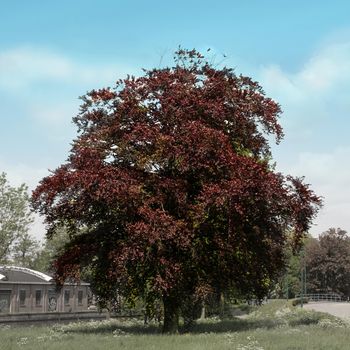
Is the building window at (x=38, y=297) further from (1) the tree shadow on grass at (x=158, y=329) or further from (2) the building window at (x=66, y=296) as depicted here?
(1) the tree shadow on grass at (x=158, y=329)

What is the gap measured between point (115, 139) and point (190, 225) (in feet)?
14.6

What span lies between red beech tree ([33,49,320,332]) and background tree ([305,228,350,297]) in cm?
8100

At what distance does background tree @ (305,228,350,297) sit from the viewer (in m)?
101

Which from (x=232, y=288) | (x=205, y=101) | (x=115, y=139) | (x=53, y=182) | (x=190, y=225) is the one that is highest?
(x=205, y=101)

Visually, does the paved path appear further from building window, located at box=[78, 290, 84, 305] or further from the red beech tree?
building window, located at box=[78, 290, 84, 305]

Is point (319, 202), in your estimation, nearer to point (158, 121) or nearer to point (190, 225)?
point (190, 225)

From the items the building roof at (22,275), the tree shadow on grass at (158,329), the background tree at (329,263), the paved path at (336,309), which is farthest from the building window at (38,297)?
the background tree at (329,263)

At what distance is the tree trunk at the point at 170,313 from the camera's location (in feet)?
72.1

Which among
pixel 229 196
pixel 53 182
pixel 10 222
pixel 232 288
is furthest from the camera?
pixel 10 222

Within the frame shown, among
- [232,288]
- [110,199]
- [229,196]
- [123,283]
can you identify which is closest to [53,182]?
[110,199]

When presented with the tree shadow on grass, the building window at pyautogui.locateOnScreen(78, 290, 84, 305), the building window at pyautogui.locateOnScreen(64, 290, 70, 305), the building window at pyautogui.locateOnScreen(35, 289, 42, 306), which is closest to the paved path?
the tree shadow on grass

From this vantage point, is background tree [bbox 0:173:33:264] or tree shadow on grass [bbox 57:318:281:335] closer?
tree shadow on grass [bbox 57:318:281:335]

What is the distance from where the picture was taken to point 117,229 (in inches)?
862

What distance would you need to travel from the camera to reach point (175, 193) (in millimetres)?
20156
